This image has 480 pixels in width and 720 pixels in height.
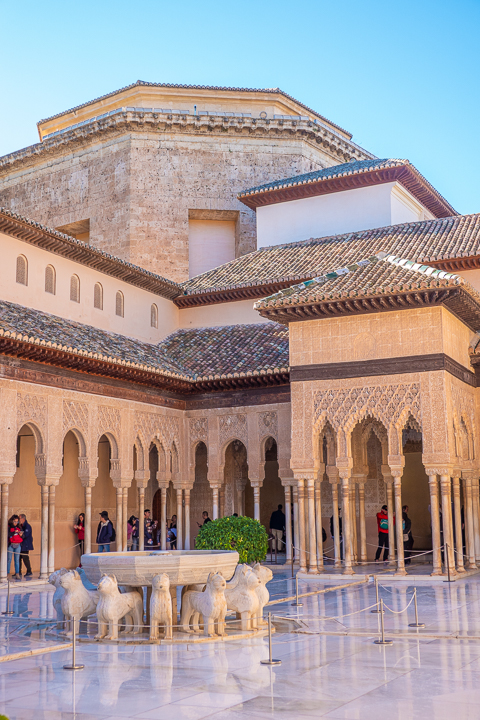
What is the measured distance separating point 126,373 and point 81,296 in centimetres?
271

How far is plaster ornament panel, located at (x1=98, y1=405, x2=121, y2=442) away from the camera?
17.1 metres

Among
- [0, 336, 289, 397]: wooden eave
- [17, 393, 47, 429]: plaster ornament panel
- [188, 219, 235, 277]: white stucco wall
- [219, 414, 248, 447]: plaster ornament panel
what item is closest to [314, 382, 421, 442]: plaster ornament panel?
[0, 336, 289, 397]: wooden eave

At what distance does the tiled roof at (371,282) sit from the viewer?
14.5 m

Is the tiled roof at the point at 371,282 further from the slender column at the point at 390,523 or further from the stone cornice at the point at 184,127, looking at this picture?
the stone cornice at the point at 184,127

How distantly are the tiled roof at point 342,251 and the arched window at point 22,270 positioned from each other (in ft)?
19.0

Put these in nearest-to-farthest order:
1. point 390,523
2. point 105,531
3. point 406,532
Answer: point 390,523 → point 105,531 → point 406,532

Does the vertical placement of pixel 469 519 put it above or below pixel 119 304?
below

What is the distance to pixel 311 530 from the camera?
619 inches

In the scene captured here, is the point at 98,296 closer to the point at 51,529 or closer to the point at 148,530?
the point at 148,530

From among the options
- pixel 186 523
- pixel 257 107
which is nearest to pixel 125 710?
pixel 186 523

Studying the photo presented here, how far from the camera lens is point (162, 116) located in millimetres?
26250

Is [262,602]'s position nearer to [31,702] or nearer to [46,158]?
[31,702]

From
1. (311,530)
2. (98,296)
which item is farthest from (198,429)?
(311,530)

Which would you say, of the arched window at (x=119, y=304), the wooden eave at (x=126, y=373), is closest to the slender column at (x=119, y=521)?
the wooden eave at (x=126, y=373)
